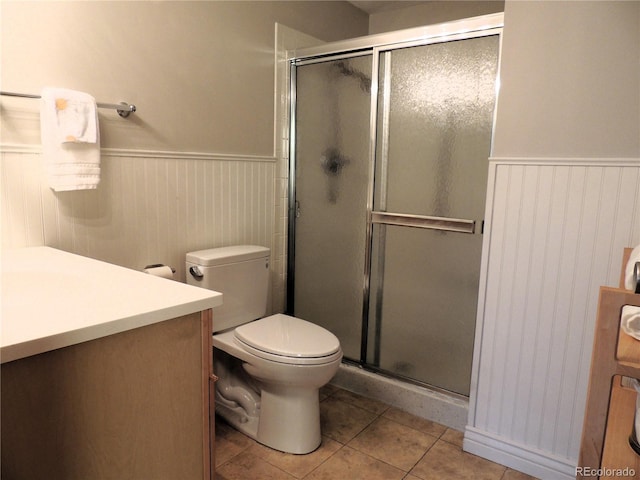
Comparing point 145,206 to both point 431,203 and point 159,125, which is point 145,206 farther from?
point 431,203

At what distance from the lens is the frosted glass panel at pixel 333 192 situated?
7.71 feet

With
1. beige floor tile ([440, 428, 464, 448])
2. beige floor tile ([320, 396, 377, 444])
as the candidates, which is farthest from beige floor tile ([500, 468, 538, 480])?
beige floor tile ([320, 396, 377, 444])

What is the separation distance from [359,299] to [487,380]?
772 mm

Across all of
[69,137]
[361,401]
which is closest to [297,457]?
[361,401]

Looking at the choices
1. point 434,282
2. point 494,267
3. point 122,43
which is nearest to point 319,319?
point 434,282

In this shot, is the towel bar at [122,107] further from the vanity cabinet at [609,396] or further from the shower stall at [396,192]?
the vanity cabinet at [609,396]

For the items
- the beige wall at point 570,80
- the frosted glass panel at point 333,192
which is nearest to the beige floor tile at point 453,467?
the frosted glass panel at point 333,192

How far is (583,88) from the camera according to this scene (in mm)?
1568

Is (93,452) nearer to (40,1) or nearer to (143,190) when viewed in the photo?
(143,190)

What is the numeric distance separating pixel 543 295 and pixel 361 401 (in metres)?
1.06

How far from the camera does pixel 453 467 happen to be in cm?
185

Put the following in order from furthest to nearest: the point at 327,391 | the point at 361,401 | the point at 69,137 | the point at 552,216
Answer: the point at 327,391 → the point at 361,401 → the point at 552,216 → the point at 69,137

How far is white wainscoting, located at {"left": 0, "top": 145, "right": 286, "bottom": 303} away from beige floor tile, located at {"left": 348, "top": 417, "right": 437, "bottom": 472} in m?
1.03

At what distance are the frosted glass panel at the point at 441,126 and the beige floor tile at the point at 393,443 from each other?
973mm
